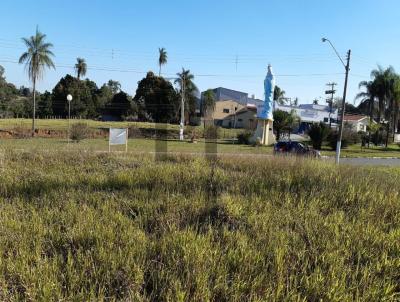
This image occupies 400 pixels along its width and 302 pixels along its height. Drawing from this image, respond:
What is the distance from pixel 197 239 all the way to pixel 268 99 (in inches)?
1972

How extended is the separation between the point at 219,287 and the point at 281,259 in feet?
2.46

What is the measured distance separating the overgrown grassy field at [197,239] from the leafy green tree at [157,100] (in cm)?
7753

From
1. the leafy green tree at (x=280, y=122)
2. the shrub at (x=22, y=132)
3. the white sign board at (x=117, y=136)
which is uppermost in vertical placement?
the leafy green tree at (x=280, y=122)

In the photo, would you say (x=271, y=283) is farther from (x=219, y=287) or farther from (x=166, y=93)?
(x=166, y=93)

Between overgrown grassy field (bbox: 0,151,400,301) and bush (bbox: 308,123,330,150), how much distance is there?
1613 inches

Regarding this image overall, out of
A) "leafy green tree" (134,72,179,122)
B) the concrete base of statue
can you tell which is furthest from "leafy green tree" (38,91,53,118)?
the concrete base of statue

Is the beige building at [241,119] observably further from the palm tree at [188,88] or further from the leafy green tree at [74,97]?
the leafy green tree at [74,97]

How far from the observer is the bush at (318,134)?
151 ft

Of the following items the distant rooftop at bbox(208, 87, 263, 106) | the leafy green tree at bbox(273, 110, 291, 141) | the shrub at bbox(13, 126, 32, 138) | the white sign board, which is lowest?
the shrub at bbox(13, 126, 32, 138)

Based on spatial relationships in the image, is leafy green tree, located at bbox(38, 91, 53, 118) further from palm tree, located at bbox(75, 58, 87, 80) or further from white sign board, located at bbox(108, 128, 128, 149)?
white sign board, located at bbox(108, 128, 128, 149)

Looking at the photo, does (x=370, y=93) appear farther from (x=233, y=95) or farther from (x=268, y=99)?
(x=233, y=95)

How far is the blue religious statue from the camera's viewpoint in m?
51.8

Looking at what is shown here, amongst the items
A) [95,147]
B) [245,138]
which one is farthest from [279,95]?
[95,147]

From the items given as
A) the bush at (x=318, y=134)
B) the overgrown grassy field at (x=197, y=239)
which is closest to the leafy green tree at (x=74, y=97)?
the bush at (x=318, y=134)
